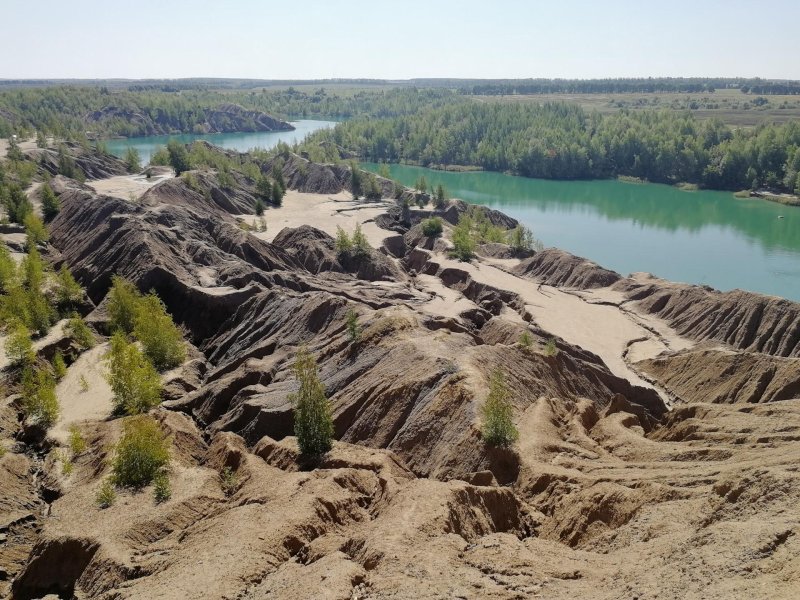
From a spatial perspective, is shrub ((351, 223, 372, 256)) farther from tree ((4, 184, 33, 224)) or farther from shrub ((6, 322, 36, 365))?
shrub ((6, 322, 36, 365))

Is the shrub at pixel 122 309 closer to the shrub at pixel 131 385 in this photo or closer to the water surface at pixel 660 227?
the shrub at pixel 131 385

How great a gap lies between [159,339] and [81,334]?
7.26 metres

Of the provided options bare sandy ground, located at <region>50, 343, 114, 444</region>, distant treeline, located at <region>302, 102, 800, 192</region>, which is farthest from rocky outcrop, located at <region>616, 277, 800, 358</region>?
distant treeline, located at <region>302, 102, 800, 192</region>

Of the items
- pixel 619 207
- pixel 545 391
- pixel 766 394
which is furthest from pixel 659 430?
pixel 619 207

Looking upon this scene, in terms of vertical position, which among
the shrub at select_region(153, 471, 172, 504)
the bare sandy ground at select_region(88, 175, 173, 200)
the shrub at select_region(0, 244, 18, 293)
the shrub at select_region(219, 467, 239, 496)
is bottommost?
the shrub at select_region(219, 467, 239, 496)

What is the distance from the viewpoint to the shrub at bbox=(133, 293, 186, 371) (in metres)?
44.9

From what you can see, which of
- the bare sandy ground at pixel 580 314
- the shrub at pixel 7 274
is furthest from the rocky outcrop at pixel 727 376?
the shrub at pixel 7 274

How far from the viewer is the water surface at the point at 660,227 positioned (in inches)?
3285

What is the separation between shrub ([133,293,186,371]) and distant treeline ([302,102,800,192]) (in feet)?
330

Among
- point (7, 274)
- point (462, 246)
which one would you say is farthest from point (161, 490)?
point (462, 246)

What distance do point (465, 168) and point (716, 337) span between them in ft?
392

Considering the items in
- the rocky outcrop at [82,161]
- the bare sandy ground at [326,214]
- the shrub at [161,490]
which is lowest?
the shrub at [161,490]

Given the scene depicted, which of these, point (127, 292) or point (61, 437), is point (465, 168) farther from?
point (61, 437)

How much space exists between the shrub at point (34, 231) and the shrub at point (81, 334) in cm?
2383
